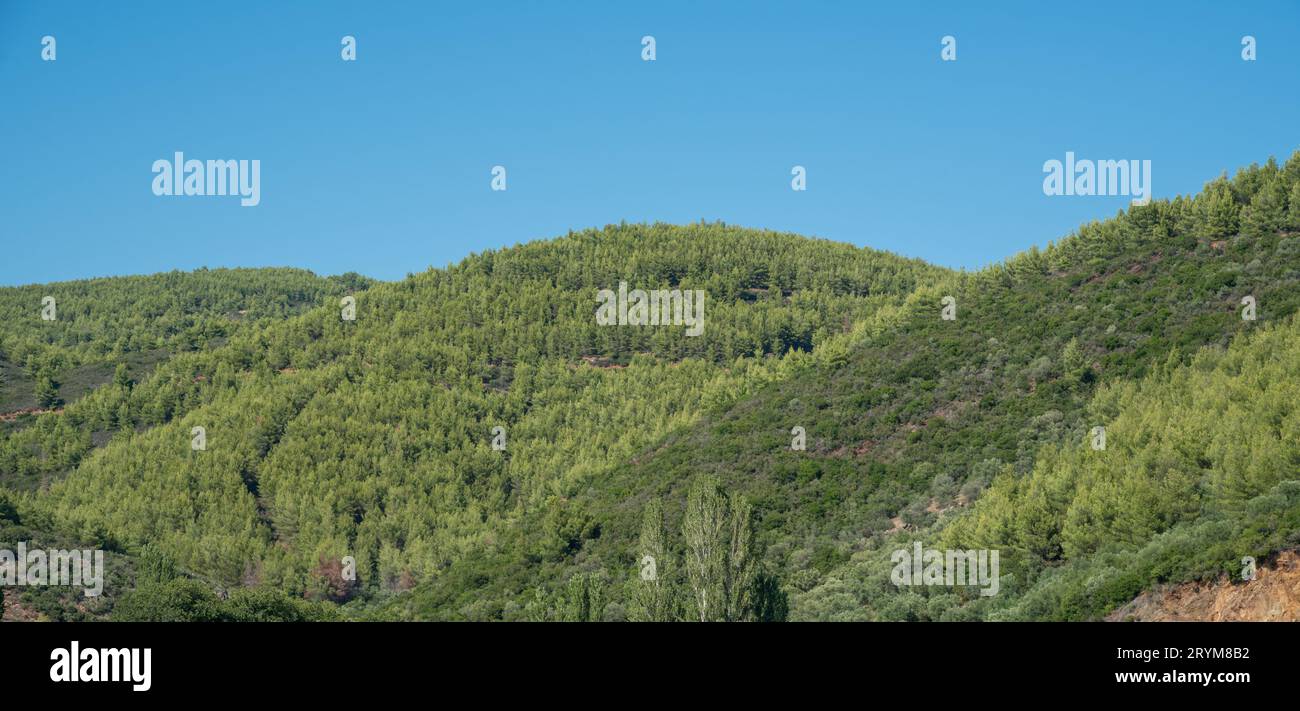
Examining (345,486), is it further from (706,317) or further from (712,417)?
(706,317)

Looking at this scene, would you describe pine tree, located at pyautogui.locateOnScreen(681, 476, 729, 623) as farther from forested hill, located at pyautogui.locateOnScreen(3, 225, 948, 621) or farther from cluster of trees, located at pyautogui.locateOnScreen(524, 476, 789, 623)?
forested hill, located at pyautogui.locateOnScreen(3, 225, 948, 621)

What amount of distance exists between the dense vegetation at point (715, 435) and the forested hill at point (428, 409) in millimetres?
402

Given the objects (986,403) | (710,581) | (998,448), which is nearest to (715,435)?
(986,403)

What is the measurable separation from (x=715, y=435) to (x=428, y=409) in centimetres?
4599

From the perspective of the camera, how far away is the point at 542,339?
149m

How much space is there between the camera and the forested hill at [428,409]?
356ft

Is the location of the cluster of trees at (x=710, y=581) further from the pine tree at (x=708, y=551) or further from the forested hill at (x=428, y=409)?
the forested hill at (x=428, y=409)

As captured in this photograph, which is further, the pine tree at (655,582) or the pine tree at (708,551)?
the pine tree at (655,582)

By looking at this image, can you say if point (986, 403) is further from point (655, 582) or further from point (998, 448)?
point (655, 582)

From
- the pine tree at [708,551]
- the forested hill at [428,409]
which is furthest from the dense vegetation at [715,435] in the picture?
the forested hill at [428,409]

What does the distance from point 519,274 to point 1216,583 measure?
128 metres

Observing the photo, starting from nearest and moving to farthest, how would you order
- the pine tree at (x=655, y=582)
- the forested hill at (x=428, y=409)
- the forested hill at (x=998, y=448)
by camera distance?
the pine tree at (x=655, y=582) → the forested hill at (x=998, y=448) → the forested hill at (x=428, y=409)

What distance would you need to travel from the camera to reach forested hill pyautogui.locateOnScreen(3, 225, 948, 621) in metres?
108

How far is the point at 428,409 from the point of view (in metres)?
130
